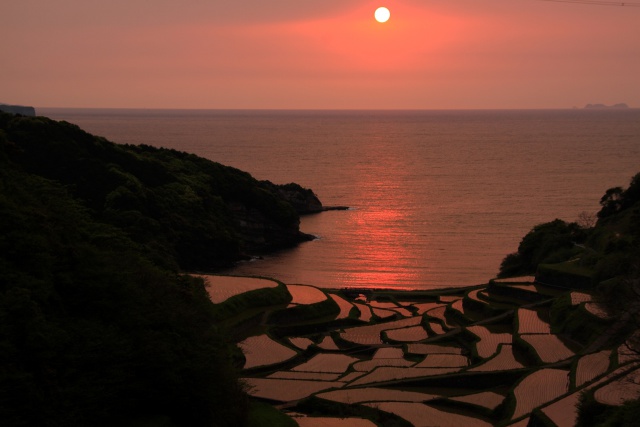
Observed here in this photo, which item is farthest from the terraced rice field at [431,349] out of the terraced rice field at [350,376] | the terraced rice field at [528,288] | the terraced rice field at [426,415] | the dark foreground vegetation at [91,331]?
the dark foreground vegetation at [91,331]

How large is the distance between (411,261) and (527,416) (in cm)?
4766

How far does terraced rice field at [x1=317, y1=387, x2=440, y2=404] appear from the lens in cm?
3334

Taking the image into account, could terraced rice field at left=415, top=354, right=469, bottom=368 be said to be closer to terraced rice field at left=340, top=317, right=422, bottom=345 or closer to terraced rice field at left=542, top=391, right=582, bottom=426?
terraced rice field at left=340, top=317, right=422, bottom=345

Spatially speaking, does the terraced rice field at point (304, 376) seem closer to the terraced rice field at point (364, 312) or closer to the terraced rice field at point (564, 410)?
the terraced rice field at point (564, 410)

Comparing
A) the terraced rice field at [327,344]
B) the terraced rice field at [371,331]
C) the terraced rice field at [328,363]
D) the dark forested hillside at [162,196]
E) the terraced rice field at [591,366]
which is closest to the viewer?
the terraced rice field at [591,366]

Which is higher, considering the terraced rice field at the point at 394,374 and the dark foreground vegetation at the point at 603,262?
the dark foreground vegetation at the point at 603,262

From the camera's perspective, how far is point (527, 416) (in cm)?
2988

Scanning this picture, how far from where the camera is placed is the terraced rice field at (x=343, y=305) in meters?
51.6

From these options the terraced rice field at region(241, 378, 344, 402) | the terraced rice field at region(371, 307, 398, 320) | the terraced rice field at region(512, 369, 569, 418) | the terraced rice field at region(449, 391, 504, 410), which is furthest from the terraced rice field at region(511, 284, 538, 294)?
the terraced rice field at region(241, 378, 344, 402)

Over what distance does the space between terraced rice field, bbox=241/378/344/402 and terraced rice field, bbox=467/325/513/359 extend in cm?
856

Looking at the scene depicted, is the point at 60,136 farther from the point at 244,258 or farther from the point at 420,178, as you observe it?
the point at 420,178

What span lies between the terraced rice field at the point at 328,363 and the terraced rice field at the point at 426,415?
7.12 metres

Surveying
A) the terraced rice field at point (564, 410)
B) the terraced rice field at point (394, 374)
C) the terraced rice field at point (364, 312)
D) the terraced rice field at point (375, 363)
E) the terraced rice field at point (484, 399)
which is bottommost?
the terraced rice field at point (364, 312)

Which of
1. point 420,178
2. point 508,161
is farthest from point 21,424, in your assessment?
point 508,161
